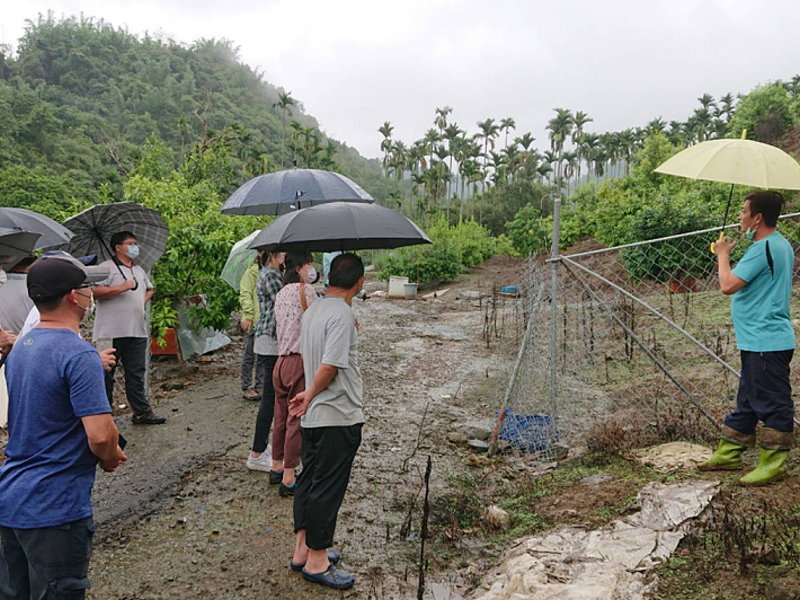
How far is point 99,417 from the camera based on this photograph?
182cm

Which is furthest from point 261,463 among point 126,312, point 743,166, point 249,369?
point 743,166

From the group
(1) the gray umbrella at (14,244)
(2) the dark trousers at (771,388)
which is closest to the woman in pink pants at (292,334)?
(1) the gray umbrella at (14,244)

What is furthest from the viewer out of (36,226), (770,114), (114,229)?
(770,114)

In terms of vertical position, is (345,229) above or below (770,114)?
below

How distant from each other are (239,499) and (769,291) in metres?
3.41

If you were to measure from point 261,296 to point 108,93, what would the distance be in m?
66.4

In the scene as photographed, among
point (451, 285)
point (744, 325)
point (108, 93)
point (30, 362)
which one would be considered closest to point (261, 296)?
point (30, 362)

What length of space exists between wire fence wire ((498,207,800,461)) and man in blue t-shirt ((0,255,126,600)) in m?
3.19

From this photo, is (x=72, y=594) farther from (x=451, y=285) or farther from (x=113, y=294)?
(x=451, y=285)

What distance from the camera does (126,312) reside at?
481 cm

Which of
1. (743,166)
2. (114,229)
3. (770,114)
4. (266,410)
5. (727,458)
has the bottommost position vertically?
(727,458)

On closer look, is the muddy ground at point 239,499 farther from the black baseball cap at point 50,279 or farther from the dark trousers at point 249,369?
the black baseball cap at point 50,279

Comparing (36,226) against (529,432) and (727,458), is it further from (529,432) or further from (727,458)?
(727,458)

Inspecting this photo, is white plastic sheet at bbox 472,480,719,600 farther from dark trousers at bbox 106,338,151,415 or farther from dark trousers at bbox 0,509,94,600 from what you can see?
dark trousers at bbox 106,338,151,415
